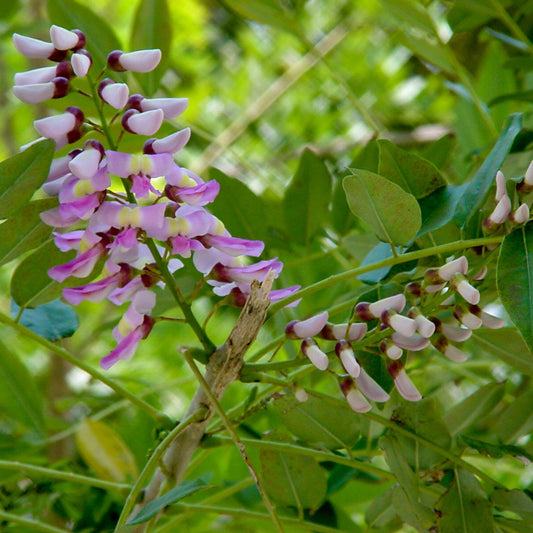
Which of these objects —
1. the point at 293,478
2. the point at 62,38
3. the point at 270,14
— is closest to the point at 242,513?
the point at 293,478

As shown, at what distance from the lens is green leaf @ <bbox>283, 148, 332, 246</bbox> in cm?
53

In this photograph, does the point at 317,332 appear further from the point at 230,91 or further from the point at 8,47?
the point at 230,91

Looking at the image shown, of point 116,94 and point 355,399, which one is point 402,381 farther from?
point 116,94

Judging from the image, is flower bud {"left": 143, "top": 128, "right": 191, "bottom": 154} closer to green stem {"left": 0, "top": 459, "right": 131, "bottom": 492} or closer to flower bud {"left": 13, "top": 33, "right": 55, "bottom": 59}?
flower bud {"left": 13, "top": 33, "right": 55, "bottom": 59}

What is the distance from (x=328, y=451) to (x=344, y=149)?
2.50 feet

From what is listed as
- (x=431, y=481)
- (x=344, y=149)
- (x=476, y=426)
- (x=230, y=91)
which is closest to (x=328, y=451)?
(x=431, y=481)

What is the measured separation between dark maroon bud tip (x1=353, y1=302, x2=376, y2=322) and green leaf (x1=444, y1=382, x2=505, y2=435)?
14 centimetres

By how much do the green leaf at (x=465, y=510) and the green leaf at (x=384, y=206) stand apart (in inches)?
5.1

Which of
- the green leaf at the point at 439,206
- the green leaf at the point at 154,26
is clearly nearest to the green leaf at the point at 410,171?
the green leaf at the point at 439,206

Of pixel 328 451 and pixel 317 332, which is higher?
pixel 317 332

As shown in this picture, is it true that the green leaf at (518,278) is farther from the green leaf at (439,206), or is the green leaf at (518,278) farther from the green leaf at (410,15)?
the green leaf at (410,15)

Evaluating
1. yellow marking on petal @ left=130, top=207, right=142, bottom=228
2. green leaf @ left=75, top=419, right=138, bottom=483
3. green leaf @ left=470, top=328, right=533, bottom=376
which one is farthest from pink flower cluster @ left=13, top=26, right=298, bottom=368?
green leaf @ left=75, top=419, right=138, bottom=483

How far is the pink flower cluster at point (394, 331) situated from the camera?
323 mm

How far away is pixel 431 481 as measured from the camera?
419mm
